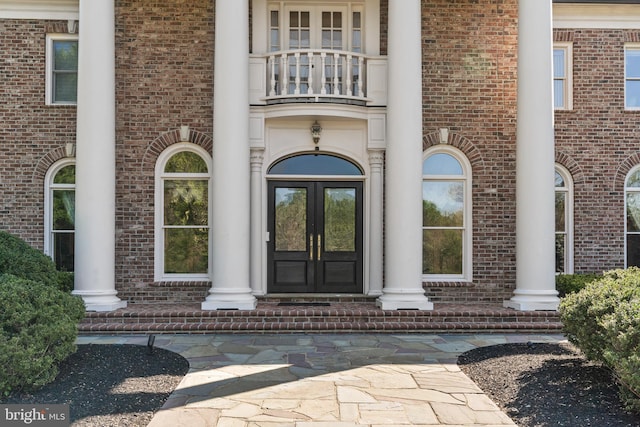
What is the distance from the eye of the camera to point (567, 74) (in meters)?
11.3

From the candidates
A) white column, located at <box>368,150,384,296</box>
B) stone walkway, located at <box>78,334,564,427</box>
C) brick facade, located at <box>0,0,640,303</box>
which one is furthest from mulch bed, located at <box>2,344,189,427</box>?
white column, located at <box>368,150,384,296</box>

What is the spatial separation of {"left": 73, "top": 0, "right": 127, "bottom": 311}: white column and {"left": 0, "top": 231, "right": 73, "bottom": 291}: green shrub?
96cm

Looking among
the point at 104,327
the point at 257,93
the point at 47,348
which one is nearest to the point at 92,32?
the point at 257,93

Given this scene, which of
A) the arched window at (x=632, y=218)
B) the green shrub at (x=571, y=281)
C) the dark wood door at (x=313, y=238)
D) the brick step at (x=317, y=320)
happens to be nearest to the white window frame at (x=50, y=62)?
the brick step at (x=317, y=320)

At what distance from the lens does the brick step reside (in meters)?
8.87

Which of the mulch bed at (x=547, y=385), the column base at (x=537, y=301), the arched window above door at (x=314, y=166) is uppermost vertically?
the arched window above door at (x=314, y=166)

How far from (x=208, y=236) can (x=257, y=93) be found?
302 cm

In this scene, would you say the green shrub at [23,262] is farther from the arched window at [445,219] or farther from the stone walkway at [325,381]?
the arched window at [445,219]

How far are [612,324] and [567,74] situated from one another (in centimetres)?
777

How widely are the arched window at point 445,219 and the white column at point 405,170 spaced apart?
1528 mm

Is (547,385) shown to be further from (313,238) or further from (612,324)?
(313,238)

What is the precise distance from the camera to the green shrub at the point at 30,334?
5.07 m

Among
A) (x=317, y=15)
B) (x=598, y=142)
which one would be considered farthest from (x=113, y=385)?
(x=598, y=142)

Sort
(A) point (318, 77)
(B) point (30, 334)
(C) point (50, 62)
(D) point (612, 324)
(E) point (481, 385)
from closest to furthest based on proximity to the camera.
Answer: (D) point (612, 324)
(B) point (30, 334)
(E) point (481, 385)
(A) point (318, 77)
(C) point (50, 62)
